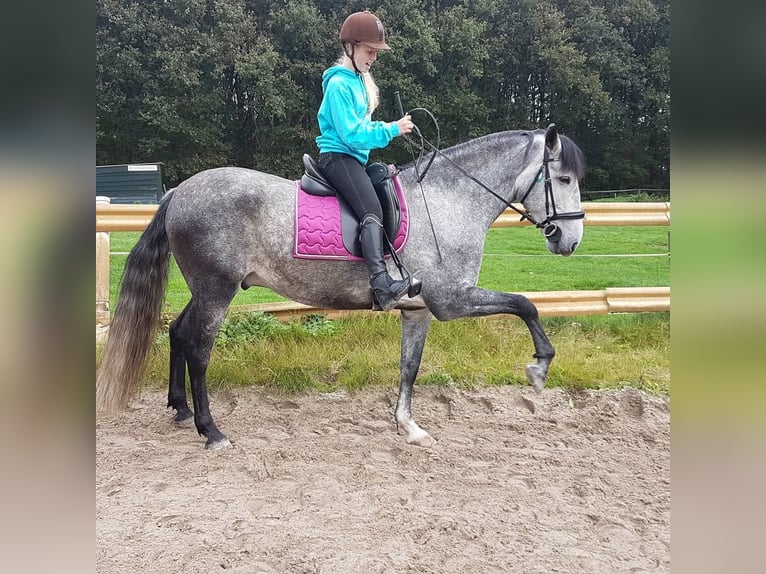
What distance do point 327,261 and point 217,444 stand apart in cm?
142

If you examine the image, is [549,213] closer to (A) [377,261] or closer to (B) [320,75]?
(A) [377,261]

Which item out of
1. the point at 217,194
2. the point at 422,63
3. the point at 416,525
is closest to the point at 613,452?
the point at 416,525

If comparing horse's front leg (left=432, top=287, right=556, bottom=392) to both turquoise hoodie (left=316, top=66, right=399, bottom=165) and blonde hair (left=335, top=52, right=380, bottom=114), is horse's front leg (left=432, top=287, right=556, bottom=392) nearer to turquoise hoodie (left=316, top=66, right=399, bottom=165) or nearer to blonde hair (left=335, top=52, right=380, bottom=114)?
turquoise hoodie (left=316, top=66, right=399, bottom=165)

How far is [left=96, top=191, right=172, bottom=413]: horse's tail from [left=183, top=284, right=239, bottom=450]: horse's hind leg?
0.27 metres

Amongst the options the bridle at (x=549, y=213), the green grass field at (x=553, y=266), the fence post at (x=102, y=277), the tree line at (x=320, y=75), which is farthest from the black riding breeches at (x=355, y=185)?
the tree line at (x=320, y=75)

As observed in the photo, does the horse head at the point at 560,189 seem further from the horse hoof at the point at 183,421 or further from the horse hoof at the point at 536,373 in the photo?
the horse hoof at the point at 183,421

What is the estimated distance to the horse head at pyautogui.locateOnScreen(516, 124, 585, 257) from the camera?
355 centimetres

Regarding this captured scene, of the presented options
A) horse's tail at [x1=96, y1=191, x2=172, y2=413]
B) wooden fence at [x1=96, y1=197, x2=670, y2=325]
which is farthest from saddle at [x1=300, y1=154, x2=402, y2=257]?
wooden fence at [x1=96, y1=197, x2=670, y2=325]

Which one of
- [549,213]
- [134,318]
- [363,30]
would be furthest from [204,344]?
[549,213]

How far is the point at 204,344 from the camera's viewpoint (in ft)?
12.1

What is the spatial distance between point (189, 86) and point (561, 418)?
55.0 ft

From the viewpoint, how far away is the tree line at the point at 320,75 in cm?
1622

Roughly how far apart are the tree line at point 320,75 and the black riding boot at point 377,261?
39.6 ft

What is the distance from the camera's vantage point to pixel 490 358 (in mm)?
5430
